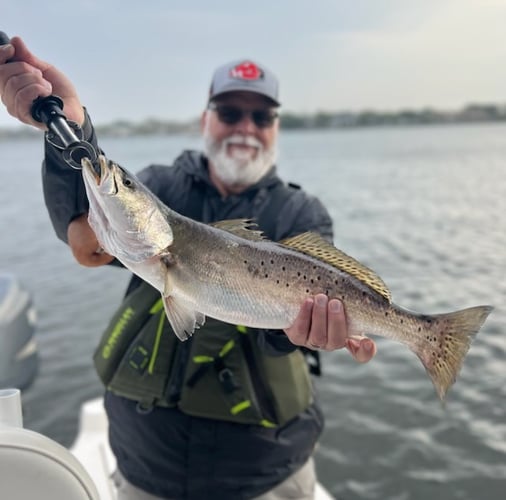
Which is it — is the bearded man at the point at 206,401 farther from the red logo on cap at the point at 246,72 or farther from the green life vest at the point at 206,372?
the red logo on cap at the point at 246,72

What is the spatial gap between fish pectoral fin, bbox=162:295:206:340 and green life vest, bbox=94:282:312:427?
81 centimetres

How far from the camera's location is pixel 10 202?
25844 mm

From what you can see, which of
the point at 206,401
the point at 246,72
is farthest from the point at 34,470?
the point at 246,72

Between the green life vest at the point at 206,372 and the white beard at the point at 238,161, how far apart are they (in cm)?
97

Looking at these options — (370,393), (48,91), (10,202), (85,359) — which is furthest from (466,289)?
Result: (10,202)

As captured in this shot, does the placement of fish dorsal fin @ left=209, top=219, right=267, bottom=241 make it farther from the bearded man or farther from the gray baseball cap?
the gray baseball cap

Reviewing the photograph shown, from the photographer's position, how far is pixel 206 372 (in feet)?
10.8

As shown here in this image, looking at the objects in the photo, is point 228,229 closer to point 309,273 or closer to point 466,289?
point 309,273

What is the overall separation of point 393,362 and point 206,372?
6.17 meters

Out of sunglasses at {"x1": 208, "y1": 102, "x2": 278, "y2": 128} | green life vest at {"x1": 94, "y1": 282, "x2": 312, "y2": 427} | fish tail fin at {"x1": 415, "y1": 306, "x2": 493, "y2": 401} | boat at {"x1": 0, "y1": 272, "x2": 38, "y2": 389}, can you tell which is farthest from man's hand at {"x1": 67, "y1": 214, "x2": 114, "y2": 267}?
boat at {"x1": 0, "y1": 272, "x2": 38, "y2": 389}

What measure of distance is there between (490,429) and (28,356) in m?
5.84

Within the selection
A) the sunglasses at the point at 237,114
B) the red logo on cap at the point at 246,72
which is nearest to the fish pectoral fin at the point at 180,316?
the sunglasses at the point at 237,114

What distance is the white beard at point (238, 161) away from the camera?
382 centimetres

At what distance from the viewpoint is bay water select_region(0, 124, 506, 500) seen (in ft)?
21.7
